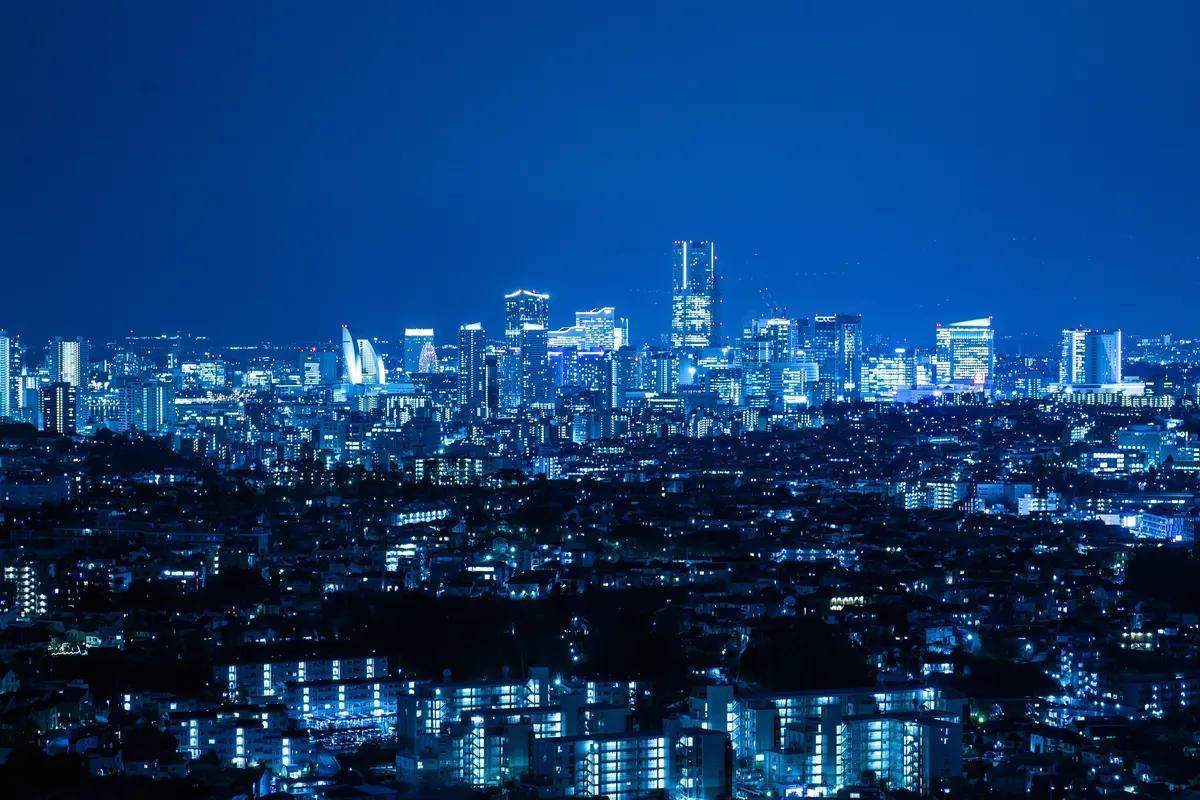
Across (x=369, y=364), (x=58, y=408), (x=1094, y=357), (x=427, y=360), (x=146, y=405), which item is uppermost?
(x=427, y=360)

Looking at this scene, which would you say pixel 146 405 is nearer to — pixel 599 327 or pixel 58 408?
pixel 58 408

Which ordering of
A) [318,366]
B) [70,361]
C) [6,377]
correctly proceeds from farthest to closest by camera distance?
[318,366] → [70,361] → [6,377]

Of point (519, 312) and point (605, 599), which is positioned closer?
point (605, 599)

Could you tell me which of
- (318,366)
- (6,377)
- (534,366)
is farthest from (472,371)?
(6,377)

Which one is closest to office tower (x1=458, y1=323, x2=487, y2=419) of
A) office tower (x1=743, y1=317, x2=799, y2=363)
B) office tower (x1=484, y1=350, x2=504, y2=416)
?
office tower (x1=484, y1=350, x2=504, y2=416)

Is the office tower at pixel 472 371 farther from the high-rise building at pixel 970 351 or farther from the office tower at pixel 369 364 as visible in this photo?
the high-rise building at pixel 970 351

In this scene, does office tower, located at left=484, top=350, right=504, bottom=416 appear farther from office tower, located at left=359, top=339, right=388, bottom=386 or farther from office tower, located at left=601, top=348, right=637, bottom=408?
office tower, located at left=359, top=339, right=388, bottom=386

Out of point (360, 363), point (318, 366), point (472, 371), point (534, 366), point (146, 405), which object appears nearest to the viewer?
point (146, 405)

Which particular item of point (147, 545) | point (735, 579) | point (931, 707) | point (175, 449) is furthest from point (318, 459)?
point (931, 707)

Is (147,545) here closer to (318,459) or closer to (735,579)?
(735,579)
